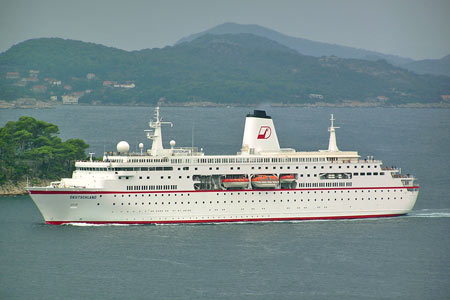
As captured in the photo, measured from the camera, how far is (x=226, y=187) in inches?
1805

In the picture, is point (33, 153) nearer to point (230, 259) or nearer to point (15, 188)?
point (15, 188)

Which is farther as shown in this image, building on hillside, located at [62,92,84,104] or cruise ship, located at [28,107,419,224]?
building on hillside, located at [62,92,84,104]

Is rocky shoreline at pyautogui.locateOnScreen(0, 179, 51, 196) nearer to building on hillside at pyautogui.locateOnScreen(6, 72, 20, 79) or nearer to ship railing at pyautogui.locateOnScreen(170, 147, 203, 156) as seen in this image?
ship railing at pyautogui.locateOnScreen(170, 147, 203, 156)

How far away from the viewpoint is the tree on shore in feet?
194

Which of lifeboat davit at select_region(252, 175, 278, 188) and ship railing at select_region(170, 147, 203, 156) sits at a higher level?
ship railing at select_region(170, 147, 203, 156)

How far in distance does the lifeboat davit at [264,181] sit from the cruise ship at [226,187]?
0.06 meters

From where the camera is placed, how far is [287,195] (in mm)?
46750

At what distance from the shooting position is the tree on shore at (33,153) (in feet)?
194

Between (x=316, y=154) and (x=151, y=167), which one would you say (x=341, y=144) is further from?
(x=151, y=167)

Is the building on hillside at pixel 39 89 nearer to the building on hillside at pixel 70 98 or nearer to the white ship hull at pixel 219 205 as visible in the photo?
the building on hillside at pixel 70 98

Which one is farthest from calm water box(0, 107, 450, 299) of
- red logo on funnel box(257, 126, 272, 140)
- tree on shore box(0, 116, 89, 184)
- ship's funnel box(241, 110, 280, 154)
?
red logo on funnel box(257, 126, 272, 140)

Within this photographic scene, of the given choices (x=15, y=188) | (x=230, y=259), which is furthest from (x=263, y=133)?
(x=15, y=188)

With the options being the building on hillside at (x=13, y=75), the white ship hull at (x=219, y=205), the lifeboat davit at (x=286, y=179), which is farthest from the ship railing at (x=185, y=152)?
the building on hillside at (x=13, y=75)

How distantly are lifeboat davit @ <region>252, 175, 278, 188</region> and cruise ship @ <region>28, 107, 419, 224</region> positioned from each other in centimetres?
6
